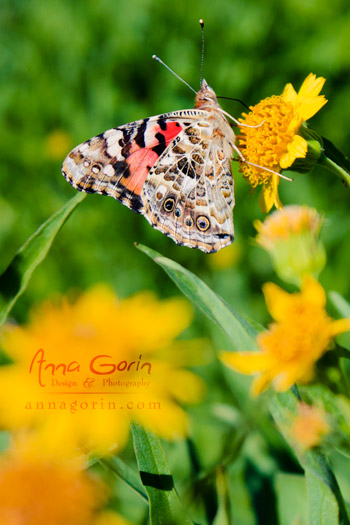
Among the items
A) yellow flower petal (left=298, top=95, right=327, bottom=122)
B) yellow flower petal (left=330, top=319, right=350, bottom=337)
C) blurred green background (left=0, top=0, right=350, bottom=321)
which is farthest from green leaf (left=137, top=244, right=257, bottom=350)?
blurred green background (left=0, top=0, right=350, bottom=321)

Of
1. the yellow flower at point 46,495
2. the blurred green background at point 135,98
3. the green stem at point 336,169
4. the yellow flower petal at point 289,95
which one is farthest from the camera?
the blurred green background at point 135,98

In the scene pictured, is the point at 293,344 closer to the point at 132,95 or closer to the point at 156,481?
the point at 156,481

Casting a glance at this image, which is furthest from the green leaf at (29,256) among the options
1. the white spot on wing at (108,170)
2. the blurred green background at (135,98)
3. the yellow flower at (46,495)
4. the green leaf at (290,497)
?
the blurred green background at (135,98)

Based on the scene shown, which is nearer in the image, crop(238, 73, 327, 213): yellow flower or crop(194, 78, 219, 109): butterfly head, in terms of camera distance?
crop(238, 73, 327, 213): yellow flower

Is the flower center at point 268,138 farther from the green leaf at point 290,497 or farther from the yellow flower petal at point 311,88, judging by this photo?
the green leaf at point 290,497

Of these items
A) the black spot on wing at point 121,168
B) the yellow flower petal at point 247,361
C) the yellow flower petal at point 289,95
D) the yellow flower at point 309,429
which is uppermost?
the yellow flower petal at point 289,95

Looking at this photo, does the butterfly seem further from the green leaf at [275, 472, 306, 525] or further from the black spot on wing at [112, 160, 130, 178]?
the green leaf at [275, 472, 306, 525]
